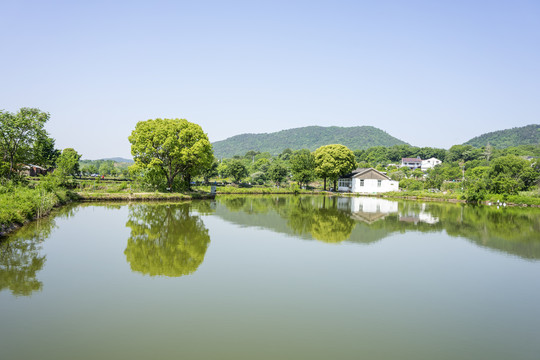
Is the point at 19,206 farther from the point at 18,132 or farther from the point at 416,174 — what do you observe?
the point at 416,174

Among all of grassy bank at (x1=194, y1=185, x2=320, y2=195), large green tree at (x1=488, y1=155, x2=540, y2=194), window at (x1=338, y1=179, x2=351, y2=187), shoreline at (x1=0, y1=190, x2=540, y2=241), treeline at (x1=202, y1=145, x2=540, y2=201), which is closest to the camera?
shoreline at (x1=0, y1=190, x2=540, y2=241)

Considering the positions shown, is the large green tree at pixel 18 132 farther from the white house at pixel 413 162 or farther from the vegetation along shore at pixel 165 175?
the white house at pixel 413 162

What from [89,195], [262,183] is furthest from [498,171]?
[89,195]

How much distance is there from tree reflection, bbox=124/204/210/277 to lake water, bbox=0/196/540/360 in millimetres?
83

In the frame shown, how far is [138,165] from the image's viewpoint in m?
34.8

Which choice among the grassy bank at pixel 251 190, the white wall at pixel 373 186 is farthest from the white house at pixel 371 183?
the grassy bank at pixel 251 190

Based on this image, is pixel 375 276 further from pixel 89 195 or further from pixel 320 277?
pixel 89 195

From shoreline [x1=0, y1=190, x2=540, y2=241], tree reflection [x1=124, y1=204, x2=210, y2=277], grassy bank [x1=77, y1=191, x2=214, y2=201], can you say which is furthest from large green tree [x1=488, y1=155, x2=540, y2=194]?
tree reflection [x1=124, y1=204, x2=210, y2=277]

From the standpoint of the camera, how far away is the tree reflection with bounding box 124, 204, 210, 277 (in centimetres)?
1053

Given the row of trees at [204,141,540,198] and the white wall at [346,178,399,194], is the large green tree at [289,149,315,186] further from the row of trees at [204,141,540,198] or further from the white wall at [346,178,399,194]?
the white wall at [346,178,399,194]

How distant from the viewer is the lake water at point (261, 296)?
5.96m

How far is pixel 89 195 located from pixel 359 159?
421ft

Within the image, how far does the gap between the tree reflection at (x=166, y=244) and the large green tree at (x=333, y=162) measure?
1341 inches

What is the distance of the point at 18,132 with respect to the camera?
25.4 meters
